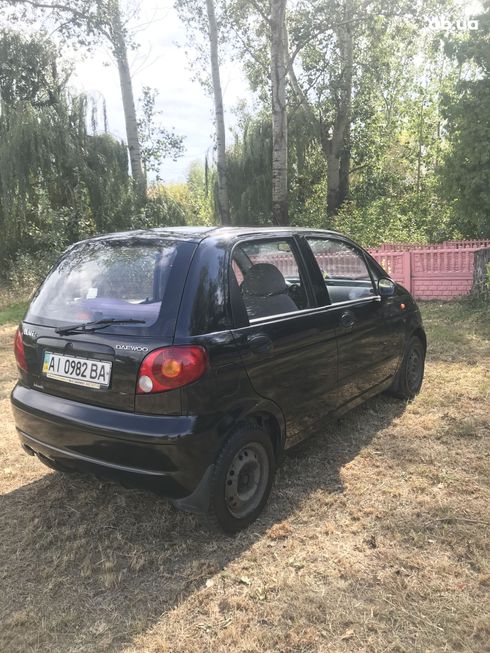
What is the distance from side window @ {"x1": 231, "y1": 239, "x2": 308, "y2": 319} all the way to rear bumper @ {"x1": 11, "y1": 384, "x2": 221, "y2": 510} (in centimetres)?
81

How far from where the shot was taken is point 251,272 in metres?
3.16

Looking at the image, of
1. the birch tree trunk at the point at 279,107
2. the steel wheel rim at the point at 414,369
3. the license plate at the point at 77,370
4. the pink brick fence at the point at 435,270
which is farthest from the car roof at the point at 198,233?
the birch tree trunk at the point at 279,107

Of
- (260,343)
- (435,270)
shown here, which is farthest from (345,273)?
(435,270)

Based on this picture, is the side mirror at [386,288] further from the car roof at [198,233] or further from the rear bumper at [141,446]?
the rear bumper at [141,446]

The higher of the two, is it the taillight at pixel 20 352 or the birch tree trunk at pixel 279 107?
the birch tree trunk at pixel 279 107

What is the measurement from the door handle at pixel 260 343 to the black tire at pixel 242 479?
0.42 m

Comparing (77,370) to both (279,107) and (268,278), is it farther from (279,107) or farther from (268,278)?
(279,107)

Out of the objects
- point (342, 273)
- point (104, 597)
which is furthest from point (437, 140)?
point (104, 597)

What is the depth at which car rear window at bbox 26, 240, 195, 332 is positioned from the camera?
2.65 m

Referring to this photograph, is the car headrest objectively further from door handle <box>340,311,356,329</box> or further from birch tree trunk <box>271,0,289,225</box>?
birch tree trunk <box>271,0,289,225</box>

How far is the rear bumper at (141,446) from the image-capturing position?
246cm

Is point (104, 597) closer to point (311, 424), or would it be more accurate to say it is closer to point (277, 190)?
point (311, 424)

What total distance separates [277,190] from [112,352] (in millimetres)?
11832

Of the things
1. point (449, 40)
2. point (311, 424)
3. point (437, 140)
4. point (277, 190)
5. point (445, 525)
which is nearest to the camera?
point (445, 525)
